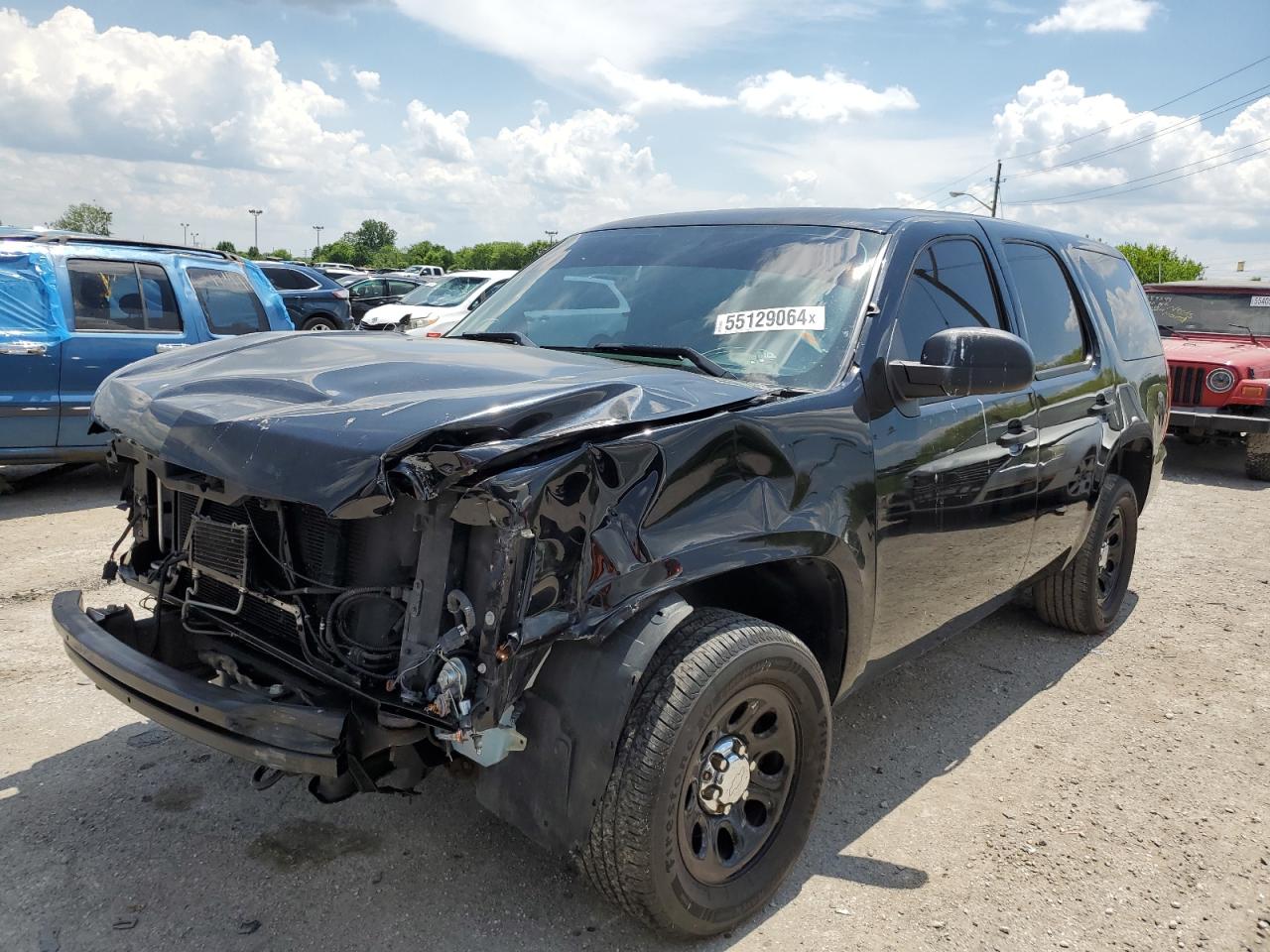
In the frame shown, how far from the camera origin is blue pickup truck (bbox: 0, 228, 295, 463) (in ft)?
22.9

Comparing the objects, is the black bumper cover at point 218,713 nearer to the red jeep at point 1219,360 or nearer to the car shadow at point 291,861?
the car shadow at point 291,861

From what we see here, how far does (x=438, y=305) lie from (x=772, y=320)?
13.1 metres

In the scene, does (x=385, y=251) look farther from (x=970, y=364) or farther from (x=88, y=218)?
(x=970, y=364)

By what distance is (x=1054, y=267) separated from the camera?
14.8 feet

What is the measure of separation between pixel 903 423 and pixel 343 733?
75.1 inches

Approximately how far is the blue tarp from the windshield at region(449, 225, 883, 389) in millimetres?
4665

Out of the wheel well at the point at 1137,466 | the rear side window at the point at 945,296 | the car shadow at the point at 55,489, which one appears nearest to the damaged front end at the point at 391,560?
the rear side window at the point at 945,296

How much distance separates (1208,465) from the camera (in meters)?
11.0

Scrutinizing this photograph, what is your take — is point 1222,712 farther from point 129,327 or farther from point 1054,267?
point 129,327

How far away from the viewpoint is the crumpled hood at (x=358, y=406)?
2.19 meters

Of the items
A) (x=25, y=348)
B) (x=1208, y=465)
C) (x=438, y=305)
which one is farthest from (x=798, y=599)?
(x=438, y=305)

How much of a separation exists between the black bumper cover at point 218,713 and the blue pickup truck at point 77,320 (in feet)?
15.6

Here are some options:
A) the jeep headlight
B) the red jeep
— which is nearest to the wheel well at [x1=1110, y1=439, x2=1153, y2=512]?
the red jeep

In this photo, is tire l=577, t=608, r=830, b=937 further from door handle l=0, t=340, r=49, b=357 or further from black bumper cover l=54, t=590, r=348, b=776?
door handle l=0, t=340, r=49, b=357
